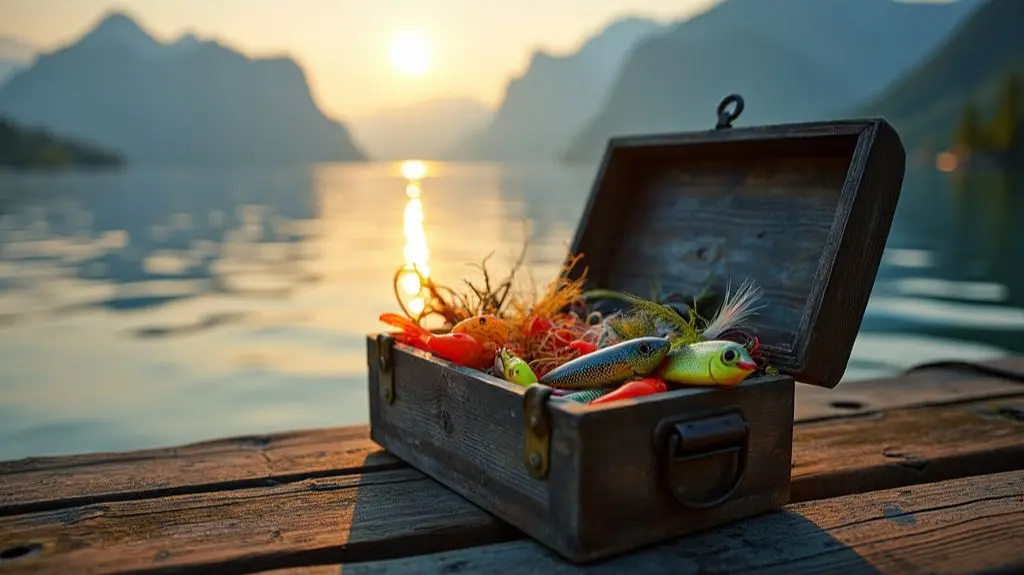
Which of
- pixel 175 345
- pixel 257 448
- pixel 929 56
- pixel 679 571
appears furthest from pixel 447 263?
pixel 929 56

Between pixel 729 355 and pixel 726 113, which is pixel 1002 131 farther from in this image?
pixel 729 355

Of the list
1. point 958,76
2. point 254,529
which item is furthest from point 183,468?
point 958,76

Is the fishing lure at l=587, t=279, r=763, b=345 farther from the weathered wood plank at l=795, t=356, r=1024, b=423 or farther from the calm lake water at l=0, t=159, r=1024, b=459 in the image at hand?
the weathered wood plank at l=795, t=356, r=1024, b=423

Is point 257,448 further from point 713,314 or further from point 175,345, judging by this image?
point 175,345

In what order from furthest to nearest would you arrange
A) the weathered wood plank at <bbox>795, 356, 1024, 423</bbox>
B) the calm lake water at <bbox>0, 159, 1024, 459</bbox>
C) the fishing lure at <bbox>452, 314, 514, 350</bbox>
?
the calm lake water at <bbox>0, 159, 1024, 459</bbox>, the weathered wood plank at <bbox>795, 356, 1024, 423</bbox>, the fishing lure at <bbox>452, 314, 514, 350</bbox>

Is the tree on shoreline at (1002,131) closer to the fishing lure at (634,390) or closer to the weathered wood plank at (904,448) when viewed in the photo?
the weathered wood plank at (904,448)

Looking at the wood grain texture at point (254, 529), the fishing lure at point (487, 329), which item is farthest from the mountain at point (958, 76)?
the wood grain texture at point (254, 529)

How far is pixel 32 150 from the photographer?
259 ft

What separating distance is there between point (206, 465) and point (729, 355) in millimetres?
1830

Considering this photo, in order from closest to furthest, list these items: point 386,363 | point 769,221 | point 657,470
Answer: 1. point 657,470
2. point 386,363
3. point 769,221

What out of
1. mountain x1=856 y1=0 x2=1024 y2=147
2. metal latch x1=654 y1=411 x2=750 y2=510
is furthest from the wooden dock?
mountain x1=856 y1=0 x2=1024 y2=147

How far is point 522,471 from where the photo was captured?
7.38 feet

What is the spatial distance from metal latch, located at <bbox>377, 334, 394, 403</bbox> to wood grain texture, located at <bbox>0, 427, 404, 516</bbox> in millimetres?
242

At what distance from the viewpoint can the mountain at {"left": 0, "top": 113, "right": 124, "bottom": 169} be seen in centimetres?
7494
